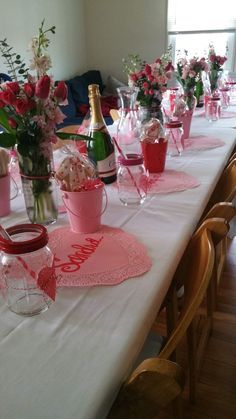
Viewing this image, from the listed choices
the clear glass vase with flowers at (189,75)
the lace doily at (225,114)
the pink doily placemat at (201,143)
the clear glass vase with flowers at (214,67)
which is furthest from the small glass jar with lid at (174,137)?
the clear glass vase with flowers at (214,67)

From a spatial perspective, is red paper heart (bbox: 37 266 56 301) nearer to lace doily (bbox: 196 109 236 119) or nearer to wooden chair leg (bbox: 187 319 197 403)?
wooden chair leg (bbox: 187 319 197 403)

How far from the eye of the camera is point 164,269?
2.43 feet

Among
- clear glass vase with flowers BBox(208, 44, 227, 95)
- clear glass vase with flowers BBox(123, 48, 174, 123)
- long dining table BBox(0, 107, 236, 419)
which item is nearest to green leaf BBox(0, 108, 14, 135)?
long dining table BBox(0, 107, 236, 419)

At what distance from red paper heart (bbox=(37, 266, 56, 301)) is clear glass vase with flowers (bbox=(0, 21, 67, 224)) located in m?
0.32

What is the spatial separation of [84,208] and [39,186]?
0.15 m

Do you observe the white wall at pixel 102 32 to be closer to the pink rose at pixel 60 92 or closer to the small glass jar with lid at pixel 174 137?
the small glass jar with lid at pixel 174 137

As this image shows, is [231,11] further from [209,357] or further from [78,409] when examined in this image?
[78,409]

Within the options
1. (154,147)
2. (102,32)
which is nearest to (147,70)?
(154,147)

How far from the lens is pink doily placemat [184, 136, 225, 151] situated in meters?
1.62

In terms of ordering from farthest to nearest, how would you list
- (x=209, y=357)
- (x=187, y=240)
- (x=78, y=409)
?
(x=209, y=357)
(x=187, y=240)
(x=78, y=409)

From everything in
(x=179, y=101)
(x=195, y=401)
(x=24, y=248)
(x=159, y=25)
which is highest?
(x=159, y=25)

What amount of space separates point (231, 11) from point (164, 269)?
15.7 ft

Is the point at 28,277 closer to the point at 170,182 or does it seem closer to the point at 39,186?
the point at 39,186

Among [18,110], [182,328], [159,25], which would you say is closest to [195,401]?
[182,328]
